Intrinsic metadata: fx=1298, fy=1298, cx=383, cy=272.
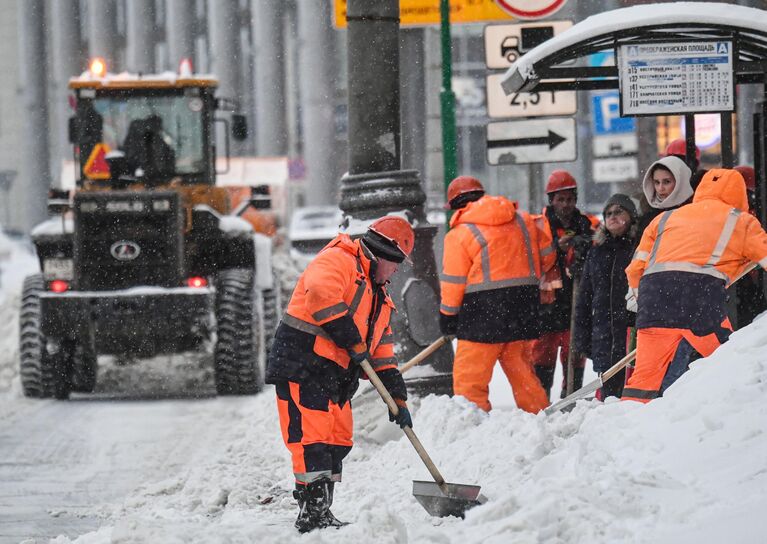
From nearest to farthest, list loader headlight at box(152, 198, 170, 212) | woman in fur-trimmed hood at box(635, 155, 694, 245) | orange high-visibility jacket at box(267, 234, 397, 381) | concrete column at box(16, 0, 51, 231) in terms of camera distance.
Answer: orange high-visibility jacket at box(267, 234, 397, 381) → woman in fur-trimmed hood at box(635, 155, 694, 245) → loader headlight at box(152, 198, 170, 212) → concrete column at box(16, 0, 51, 231)

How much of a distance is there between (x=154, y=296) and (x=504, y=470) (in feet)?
19.9

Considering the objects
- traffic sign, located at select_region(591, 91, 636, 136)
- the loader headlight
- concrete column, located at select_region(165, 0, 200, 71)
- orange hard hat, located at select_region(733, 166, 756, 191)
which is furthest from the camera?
concrete column, located at select_region(165, 0, 200, 71)

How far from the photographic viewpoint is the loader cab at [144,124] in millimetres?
12805

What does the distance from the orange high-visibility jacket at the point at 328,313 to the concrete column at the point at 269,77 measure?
39.9m

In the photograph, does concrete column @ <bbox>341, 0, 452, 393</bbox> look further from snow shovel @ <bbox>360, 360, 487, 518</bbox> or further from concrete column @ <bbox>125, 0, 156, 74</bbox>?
concrete column @ <bbox>125, 0, 156, 74</bbox>

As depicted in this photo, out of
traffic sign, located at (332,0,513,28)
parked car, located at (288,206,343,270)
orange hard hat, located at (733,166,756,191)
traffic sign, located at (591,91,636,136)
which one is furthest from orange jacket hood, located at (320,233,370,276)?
parked car, located at (288,206,343,270)

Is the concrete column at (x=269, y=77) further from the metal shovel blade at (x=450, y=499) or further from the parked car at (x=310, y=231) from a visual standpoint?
the metal shovel blade at (x=450, y=499)

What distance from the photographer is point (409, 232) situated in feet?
19.1

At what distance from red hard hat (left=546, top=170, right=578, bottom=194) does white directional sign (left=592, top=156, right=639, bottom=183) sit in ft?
21.9

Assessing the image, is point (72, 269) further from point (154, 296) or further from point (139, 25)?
point (139, 25)

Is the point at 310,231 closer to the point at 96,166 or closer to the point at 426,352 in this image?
the point at 96,166

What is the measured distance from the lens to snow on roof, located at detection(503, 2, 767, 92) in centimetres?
722

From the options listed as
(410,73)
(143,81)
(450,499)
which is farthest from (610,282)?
(410,73)

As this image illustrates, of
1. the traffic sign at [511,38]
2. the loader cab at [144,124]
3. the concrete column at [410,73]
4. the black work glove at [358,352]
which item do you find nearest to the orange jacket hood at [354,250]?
the black work glove at [358,352]
